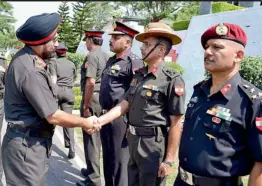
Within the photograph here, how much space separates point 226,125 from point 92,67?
266 centimetres

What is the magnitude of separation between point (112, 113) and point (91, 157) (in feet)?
4.74

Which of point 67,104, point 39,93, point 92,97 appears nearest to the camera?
point 39,93

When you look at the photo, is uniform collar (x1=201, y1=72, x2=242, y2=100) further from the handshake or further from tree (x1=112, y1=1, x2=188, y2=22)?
tree (x1=112, y1=1, x2=188, y2=22)

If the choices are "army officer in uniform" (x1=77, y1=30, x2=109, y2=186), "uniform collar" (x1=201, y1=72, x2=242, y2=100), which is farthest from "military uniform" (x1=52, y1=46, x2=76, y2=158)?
"uniform collar" (x1=201, y1=72, x2=242, y2=100)

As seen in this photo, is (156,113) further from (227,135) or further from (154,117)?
(227,135)

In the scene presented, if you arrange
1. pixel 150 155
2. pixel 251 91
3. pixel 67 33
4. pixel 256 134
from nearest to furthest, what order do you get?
pixel 256 134 < pixel 251 91 < pixel 150 155 < pixel 67 33

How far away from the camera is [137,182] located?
308 centimetres

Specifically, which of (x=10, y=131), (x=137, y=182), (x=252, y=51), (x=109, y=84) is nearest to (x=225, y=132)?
(x=137, y=182)

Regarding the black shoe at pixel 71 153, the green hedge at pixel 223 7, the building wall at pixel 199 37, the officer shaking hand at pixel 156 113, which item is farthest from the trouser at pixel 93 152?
the green hedge at pixel 223 7

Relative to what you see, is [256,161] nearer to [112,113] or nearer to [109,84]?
[112,113]

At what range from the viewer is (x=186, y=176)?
2320mm

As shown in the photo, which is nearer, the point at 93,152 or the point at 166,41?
the point at 166,41

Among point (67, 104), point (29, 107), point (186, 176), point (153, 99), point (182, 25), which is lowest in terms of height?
point (182, 25)

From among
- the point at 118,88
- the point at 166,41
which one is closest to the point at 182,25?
the point at 118,88
